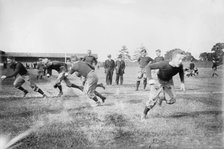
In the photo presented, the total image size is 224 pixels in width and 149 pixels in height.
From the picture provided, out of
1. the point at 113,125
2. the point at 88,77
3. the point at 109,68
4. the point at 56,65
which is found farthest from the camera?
the point at 109,68

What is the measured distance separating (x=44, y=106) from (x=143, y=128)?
3.60 m

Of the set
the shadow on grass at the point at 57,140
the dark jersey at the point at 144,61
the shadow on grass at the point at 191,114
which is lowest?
the shadow on grass at the point at 57,140

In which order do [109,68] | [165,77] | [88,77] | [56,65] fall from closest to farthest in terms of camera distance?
1. [165,77]
2. [88,77]
3. [56,65]
4. [109,68]

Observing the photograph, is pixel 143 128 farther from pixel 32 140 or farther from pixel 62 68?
pixel 62 68

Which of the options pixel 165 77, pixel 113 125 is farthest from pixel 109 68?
pixel 113 125

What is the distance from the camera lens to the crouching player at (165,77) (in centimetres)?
589

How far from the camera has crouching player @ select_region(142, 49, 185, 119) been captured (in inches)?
232

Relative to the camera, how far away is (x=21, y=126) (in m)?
5.46

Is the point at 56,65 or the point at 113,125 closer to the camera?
the point at 113,125

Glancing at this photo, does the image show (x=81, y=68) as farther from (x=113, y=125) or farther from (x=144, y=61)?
(x=144, y=61)

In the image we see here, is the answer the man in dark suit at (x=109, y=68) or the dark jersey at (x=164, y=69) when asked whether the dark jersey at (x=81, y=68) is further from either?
the man in dark suit at (x=109, y=68)

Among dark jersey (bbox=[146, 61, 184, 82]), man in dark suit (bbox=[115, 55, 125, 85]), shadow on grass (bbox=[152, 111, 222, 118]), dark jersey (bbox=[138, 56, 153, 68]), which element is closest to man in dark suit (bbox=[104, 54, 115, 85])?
man in dark suit (bbox=[115, 55, 125, 85])

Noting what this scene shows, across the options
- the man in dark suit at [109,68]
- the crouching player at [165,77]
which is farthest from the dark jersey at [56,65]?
the man in dark suit at [109,68]

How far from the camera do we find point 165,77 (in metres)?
6.28
